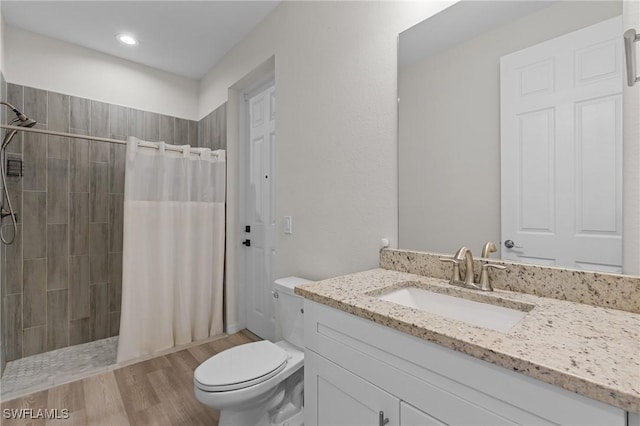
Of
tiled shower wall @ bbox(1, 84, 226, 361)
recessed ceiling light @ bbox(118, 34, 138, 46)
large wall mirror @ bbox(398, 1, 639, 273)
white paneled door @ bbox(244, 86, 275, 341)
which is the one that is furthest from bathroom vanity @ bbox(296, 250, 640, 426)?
recessed ceiling light @ bbox(118, 34, 138, 46)

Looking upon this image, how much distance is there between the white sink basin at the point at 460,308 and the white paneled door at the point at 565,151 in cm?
22

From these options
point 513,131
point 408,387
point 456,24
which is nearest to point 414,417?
point 408,387

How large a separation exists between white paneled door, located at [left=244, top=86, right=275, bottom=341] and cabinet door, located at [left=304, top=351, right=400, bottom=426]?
1.38m

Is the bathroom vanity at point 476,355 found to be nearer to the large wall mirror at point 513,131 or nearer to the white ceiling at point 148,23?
the large wall mirror at point 513,131

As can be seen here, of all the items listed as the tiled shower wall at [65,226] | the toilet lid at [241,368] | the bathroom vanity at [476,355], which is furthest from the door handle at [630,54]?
the tiled shower wall at [65,226]

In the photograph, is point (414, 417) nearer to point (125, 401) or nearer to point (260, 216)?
point (125, 401)

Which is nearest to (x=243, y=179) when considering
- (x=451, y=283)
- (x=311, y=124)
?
(x=311, y=124)

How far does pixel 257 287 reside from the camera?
259 cm

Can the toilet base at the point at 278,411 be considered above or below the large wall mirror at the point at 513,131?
below

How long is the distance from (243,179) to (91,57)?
5.47 feet

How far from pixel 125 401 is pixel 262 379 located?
104 centimetres

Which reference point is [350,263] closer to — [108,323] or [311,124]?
[311,124]

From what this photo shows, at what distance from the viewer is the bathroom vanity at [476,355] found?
0.52 m

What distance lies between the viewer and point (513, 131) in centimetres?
102
